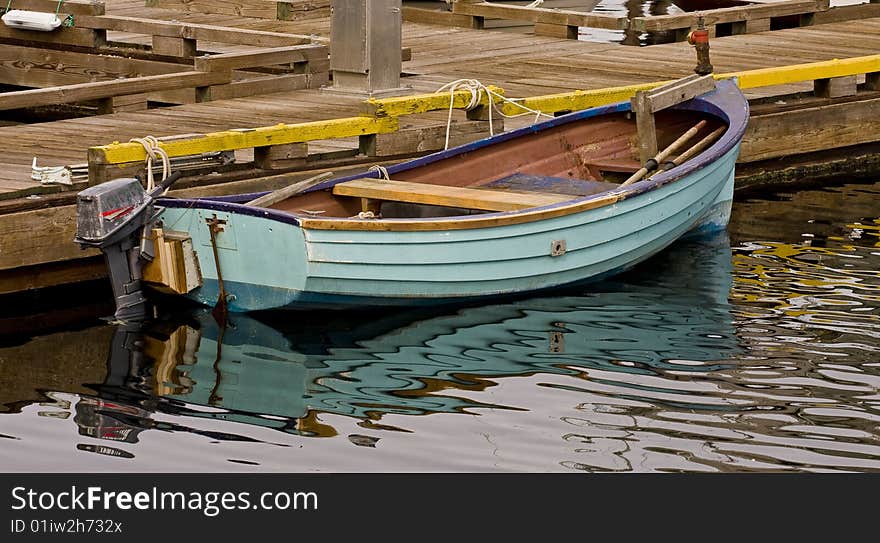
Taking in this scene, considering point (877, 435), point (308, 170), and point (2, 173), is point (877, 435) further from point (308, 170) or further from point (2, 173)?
point (2, 173)

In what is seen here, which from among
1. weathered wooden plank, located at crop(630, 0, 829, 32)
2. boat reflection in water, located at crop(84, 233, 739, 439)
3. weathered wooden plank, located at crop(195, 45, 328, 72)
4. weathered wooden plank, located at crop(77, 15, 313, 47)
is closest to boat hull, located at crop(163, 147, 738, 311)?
boat reflection in water, located at crop(84, 233, 739, 439)

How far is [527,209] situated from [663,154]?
6.35 feet

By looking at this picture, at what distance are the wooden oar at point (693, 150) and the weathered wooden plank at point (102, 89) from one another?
385 cm

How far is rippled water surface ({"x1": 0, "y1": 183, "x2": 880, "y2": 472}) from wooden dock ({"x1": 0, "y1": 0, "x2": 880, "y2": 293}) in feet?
3.65

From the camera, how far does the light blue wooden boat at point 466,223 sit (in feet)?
32.5

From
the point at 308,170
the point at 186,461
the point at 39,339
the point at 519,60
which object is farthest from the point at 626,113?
the point at 186,461

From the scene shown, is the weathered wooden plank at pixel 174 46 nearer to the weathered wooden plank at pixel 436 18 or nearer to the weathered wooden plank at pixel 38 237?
the weathered wooden plank at pixel 436 18

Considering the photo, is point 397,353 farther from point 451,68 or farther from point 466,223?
point 451,68

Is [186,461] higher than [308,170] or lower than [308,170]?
lower

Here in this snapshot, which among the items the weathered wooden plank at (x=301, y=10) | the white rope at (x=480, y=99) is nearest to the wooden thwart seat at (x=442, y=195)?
the white rope at (x=480, y=99)

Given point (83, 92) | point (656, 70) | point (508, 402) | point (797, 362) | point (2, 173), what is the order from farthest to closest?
1. point (656, 70)
2. point (83, 92)
3. point (2, 173)
4. point (797, 362)
5. point (508, 402)

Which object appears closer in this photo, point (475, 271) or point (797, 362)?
point (797, 362)

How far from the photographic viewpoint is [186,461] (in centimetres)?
775

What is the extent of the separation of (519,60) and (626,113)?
370 centimetres
